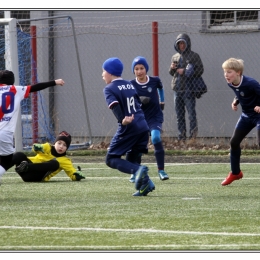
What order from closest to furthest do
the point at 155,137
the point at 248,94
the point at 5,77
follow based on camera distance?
the point at 5,77 → the point at 248,94 → the point at 155,137

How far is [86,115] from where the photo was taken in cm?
1730

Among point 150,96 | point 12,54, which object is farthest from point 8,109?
point 12,54

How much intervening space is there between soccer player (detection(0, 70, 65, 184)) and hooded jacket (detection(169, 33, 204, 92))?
7726 mm

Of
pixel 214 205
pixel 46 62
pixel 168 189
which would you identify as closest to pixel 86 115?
pixel 46 62

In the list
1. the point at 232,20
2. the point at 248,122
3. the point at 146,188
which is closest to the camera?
the point at 146,188

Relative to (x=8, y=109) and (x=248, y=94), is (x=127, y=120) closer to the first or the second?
(x=8, y=109)

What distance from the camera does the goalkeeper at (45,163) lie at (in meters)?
A: 11.1

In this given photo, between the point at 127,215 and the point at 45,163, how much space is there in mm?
3517

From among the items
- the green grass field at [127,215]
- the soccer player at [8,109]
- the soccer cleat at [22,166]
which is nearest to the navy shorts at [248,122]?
the green grass field at [127,215]

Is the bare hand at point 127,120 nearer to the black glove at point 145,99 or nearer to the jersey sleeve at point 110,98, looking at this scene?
the jersey sleeve at point 110,98

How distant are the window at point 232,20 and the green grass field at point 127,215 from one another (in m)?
6.40

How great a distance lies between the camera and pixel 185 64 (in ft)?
55.7

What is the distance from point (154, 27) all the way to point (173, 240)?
36.1 feet

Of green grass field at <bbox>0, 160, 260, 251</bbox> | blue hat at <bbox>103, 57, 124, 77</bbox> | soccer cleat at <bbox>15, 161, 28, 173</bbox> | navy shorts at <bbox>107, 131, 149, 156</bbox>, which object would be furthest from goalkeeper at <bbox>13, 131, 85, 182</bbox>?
blue hat at <bbox>103, 57, 124, 77</bbox>
